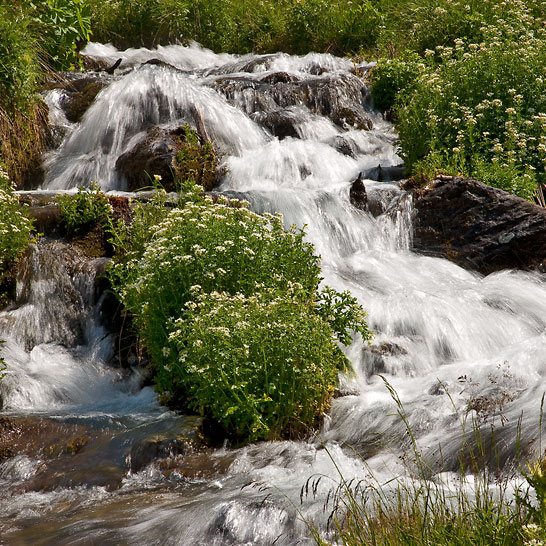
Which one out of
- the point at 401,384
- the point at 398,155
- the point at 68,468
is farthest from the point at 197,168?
the point at 68,468

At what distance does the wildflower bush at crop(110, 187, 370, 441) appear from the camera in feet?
16.6

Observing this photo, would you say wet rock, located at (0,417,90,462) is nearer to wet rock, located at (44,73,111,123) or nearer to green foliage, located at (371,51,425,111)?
wet rock, located at (44,73,111,123)

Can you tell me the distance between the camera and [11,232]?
737 centimetres

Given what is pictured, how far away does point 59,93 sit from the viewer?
12.5m

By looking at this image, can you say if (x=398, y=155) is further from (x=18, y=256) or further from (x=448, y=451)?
(x=448, y=451)

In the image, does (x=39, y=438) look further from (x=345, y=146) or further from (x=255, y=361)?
(x=345, y=146)

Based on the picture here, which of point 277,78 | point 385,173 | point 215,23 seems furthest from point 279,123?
point 215,23

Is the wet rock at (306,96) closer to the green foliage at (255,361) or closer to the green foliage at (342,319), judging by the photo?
the green foliage at (342,319)

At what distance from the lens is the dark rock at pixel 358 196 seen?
30.5 feet

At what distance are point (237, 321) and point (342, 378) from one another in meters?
1.44

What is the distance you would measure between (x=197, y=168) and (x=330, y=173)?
215cm

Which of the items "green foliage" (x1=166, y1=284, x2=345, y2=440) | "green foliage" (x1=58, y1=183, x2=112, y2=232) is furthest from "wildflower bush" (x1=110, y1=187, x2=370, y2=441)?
"green foliage" (x1=58, y1=183, x2=112, y2=232)

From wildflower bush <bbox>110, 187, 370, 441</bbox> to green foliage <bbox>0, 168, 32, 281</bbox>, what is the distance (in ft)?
4.42

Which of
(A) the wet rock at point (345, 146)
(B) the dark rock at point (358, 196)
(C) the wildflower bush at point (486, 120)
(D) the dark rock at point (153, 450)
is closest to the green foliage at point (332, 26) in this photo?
(A) the wet rock at point (345, 146)
